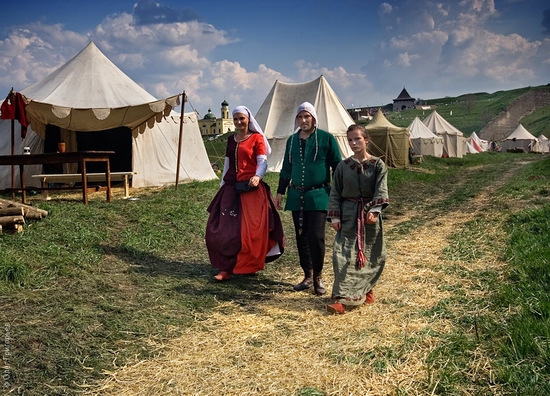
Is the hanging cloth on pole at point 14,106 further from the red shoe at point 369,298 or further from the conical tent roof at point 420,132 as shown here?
the conical tent roof at point 420,132

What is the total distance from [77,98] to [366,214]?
9.57 meters

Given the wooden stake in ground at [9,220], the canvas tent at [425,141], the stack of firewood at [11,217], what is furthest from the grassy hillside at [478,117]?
the wooden stake in ground at [9,220]

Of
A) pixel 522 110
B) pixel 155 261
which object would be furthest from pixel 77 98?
pixel 522 110

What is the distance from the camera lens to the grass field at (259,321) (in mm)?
2639

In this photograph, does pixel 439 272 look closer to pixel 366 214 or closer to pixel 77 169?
pixel 366 214

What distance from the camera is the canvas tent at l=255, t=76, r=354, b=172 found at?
18.3 meters

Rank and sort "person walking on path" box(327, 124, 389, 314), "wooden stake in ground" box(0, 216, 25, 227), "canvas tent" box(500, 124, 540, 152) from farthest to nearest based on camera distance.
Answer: "canvas tent" box(500, 124, 540, 152), "wooden stake in ground" box(0, 216, 25, 227), "person walking on path" box(327, 124, 389, 314)

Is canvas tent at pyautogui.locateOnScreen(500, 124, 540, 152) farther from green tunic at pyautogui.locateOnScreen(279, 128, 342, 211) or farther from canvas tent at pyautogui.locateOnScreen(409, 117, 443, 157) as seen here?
green tunic at pyautogui.locateOnScreen(279, 128, 342, 211)

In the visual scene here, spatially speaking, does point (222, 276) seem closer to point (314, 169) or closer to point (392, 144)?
point (314, 169)

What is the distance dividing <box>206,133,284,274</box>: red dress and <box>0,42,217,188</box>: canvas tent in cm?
632

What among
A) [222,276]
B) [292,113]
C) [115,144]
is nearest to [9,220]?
[222,276]

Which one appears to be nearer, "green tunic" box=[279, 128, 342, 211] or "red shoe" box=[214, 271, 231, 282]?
"green tunic" box=[279, 128, 342, 211]

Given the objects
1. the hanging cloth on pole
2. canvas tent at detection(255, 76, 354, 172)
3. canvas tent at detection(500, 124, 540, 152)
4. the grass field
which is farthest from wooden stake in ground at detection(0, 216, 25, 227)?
canvas tent at detection(500, 124, 540, 152)

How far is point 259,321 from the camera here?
3.68 metres
